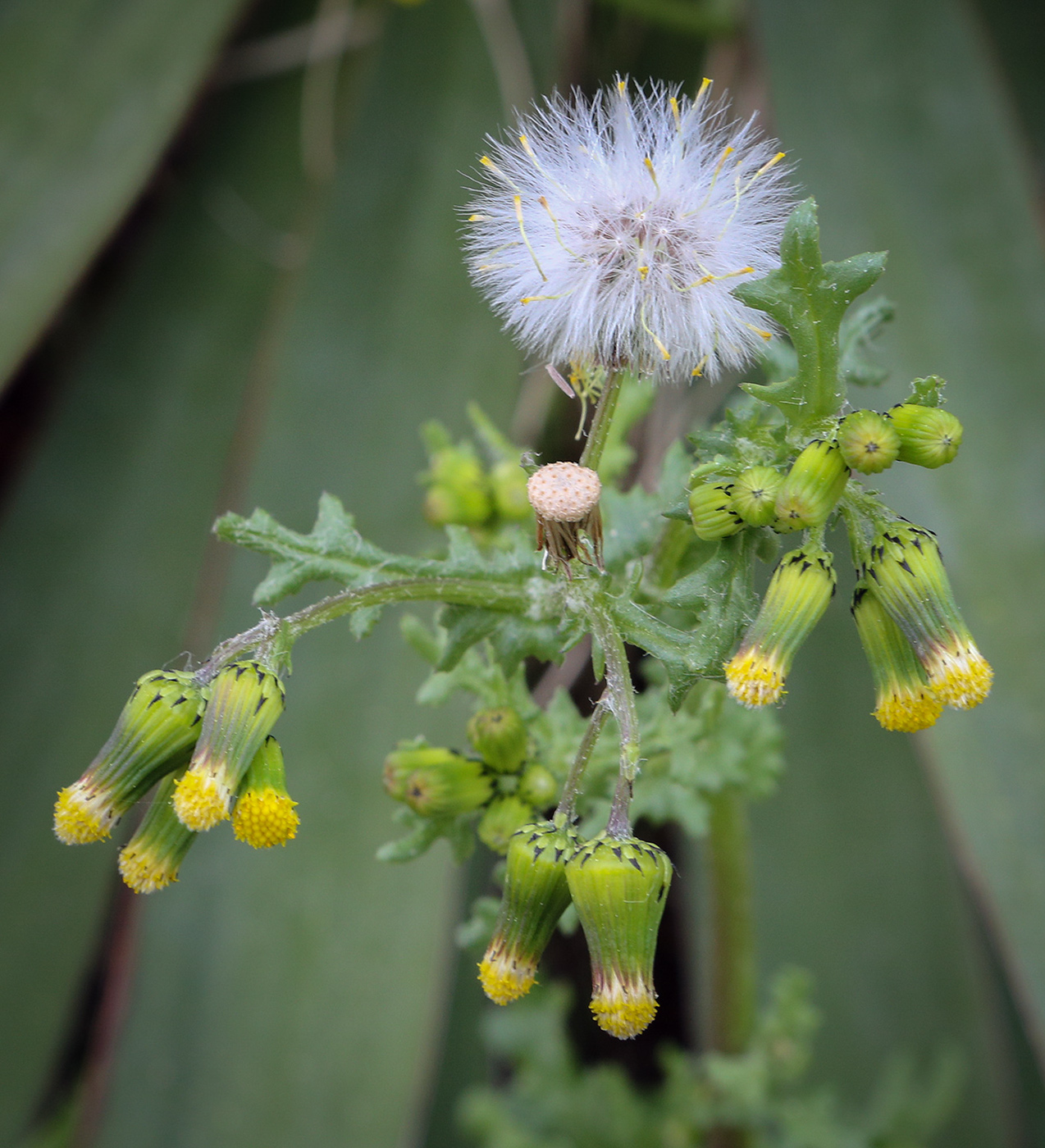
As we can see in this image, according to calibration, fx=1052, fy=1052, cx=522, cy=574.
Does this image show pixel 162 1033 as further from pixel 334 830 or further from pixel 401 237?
pixel 401 237

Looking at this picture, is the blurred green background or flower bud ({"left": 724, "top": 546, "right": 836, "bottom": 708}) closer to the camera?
flower bud ({"left": 724, "top": 546, "right": 836, "bottom": 708})

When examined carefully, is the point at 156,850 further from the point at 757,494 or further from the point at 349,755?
the point at 349,755

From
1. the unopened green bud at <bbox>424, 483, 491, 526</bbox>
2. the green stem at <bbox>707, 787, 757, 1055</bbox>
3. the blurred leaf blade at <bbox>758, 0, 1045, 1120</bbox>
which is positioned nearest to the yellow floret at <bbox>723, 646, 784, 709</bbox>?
the green stem at <bbox>707, 787, 757, 1055</bbox>

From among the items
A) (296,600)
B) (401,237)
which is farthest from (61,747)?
(401,237)

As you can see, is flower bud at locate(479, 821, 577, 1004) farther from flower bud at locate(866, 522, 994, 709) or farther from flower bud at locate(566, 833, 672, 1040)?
flower bud at locate(866, 522, 994, 709)

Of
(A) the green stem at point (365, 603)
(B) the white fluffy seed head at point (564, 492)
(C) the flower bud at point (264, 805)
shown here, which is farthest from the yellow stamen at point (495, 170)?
(C) the flower bud at point (264, 805)

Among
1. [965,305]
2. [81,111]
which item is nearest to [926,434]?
[965,305]
